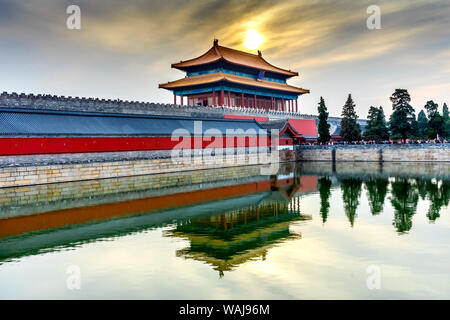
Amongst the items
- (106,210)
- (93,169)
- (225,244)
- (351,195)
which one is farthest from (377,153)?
(225,244)

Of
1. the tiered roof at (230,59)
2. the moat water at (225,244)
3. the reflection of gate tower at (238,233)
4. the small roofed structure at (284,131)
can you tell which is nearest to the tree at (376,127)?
the small roofed structure at (284,131)

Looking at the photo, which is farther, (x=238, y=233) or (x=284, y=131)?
(x=284, y=131)

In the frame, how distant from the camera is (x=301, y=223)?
572 inches

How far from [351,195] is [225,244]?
11.5 m

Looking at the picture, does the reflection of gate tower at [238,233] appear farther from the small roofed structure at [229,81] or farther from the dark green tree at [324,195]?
the small roofed structure at [229,81]

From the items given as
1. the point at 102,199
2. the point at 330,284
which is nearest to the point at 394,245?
the point at 330,284

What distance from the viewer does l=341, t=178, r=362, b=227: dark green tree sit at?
1620cm

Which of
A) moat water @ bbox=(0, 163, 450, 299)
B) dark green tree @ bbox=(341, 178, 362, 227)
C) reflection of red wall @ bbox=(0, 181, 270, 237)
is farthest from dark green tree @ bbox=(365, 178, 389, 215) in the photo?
reflection of red wall @ bbox=(0, 181, 270, 237)

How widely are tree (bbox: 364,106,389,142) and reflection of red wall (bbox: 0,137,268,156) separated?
2458cm

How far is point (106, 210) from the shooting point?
56.5 feet

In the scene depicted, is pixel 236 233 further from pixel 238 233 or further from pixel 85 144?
pixel 85 144

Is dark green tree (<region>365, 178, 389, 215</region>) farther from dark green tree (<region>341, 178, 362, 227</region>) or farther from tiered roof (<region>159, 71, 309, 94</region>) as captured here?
tiered roof (<region>159, 71, 309, 94</region>)

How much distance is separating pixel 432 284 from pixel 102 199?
15.8m

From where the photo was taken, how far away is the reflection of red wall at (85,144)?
25.0m
